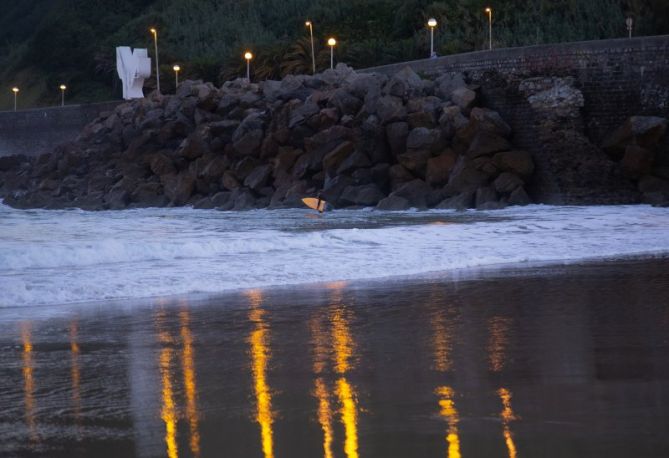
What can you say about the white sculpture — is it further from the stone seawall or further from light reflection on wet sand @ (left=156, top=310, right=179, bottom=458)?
light reflection on wet sand @ (left=156, top=310, right=179, bottom=458)

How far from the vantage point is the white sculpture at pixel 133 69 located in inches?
2094

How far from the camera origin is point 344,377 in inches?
256

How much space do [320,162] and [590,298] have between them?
21657 mm

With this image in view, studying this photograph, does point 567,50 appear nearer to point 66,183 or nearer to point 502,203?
point 502,203

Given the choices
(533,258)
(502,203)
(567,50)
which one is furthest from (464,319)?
(567,50)

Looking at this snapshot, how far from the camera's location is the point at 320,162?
31.4m

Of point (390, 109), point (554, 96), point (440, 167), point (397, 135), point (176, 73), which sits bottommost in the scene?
point (440, 167)

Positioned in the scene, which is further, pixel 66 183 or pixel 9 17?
pixel 9 17

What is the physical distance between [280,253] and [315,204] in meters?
14.3

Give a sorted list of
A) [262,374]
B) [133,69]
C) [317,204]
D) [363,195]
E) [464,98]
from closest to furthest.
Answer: [262,374] → [317,204] → [363,195] → [464,98] → [133,69]

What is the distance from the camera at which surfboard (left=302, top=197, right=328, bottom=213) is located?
29.0m

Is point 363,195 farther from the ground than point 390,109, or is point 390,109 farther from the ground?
point 390,109

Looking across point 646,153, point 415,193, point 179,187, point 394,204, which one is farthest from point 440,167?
point 179,187

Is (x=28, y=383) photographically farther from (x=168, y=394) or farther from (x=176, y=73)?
(x=176, y=73)
